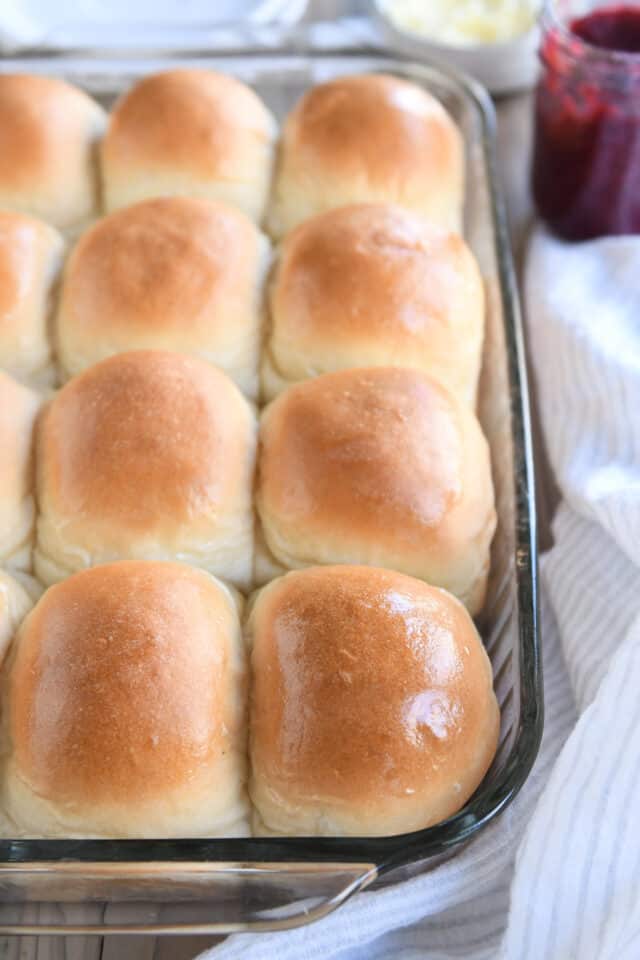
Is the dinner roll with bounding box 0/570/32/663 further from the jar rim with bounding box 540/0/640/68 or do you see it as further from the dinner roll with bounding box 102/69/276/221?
the jar rim with bounding box 540/0/640/68

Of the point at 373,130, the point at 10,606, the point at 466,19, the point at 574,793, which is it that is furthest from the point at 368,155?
the point at 574,793

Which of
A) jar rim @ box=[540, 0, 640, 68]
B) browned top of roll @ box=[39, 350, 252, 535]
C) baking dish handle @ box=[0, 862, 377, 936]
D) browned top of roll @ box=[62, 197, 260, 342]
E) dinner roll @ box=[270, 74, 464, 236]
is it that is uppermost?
jar rim @ box=[540, 0, 640, 68]

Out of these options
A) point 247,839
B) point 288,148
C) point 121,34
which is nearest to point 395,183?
point 288,148

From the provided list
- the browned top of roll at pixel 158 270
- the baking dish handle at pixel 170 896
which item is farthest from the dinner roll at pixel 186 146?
the baking dish handle at pixel 170 896

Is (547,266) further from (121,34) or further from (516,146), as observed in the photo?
(121,34)

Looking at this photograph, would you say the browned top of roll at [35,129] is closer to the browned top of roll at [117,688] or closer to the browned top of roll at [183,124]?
the browned top of roll at [183,124]

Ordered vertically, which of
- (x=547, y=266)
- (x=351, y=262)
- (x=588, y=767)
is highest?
(x=351, y=262)

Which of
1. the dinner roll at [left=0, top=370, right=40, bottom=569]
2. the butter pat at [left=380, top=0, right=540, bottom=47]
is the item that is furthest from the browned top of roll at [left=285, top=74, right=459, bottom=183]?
the dinner roll at [left=0, top=370, right=40, bottom=569]
